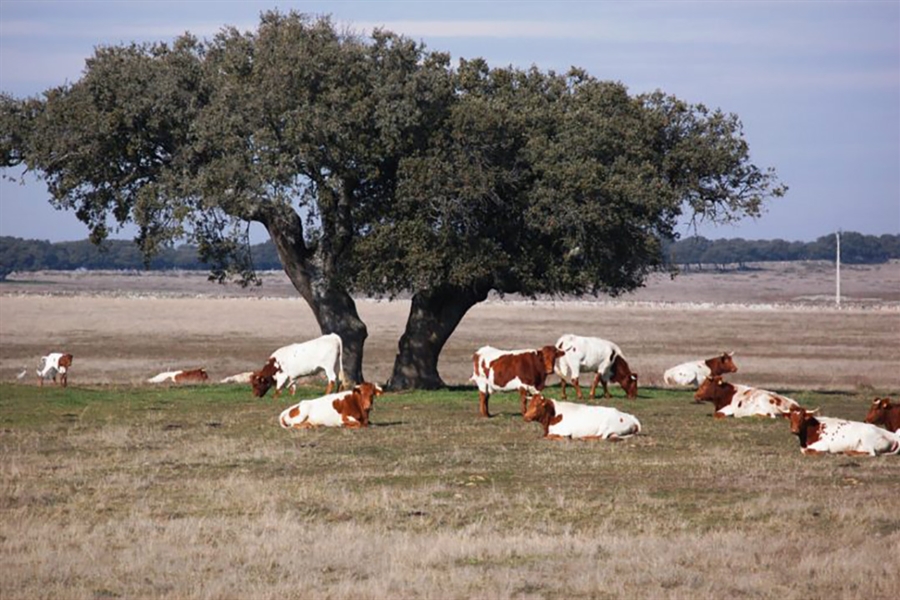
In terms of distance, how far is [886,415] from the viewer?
2241 cm

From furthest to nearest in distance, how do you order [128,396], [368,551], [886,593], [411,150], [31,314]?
[31,314] → [411,150] → [128,396] → [368,551] → [886,593]

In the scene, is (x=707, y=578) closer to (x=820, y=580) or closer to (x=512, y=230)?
(x=820, y=580)

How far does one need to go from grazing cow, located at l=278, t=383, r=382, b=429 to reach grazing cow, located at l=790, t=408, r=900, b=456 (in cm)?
694

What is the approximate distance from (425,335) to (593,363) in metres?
6.24

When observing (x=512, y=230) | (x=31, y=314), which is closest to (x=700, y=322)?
(x=31, y=314)

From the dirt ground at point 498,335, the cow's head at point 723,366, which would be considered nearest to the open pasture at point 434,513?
the cow's head at point 723,366

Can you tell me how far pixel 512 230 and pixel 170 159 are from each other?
8.02 m

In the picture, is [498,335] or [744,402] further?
[498,335]

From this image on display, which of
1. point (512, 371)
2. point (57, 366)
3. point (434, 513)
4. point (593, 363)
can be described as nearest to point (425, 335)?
point (593, 363)

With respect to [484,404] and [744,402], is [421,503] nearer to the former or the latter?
[484,404]

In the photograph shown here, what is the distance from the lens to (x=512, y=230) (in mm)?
33938

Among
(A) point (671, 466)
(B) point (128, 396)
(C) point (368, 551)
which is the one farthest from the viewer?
(B) point (128, 396)

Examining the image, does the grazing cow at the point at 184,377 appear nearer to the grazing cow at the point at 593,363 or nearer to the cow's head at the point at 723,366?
the grazing cow at the point at 593,363

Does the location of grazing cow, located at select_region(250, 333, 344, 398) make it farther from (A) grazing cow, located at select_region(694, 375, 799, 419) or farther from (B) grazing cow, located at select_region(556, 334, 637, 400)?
(A) grazing cow, located at select_region(694, 375, 799, 419)
